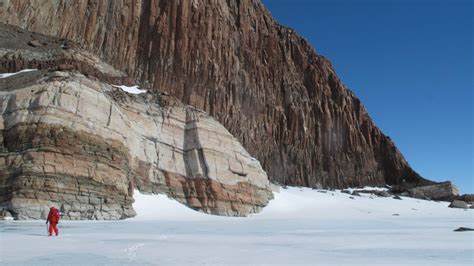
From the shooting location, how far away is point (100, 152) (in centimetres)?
2181

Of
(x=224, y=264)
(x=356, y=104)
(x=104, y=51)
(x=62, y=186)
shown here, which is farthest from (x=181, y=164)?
(x=356, y=104)

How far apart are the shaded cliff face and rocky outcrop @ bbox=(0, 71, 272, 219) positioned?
15.2 metres

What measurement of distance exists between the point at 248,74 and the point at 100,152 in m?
36.4

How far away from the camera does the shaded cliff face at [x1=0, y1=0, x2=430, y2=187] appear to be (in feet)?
141

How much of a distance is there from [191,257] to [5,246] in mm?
4346

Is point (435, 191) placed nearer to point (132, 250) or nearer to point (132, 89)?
point (132, 89)

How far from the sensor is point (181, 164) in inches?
1162

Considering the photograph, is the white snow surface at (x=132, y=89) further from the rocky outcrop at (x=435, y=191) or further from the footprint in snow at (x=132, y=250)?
the rocky outcrop at (x=435, y=191)

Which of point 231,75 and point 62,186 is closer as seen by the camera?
point 62,186

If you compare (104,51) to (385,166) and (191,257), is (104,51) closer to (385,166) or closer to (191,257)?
(191,257)

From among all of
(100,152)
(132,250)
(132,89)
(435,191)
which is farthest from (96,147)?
(435,191)

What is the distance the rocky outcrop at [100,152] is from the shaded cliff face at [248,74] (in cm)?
1524

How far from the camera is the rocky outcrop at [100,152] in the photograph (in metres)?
19.3

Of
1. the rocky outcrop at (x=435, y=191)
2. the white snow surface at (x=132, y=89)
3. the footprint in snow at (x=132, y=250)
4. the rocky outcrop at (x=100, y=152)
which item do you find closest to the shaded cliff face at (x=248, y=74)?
the rocky outcrop at (x=435, y=191)
